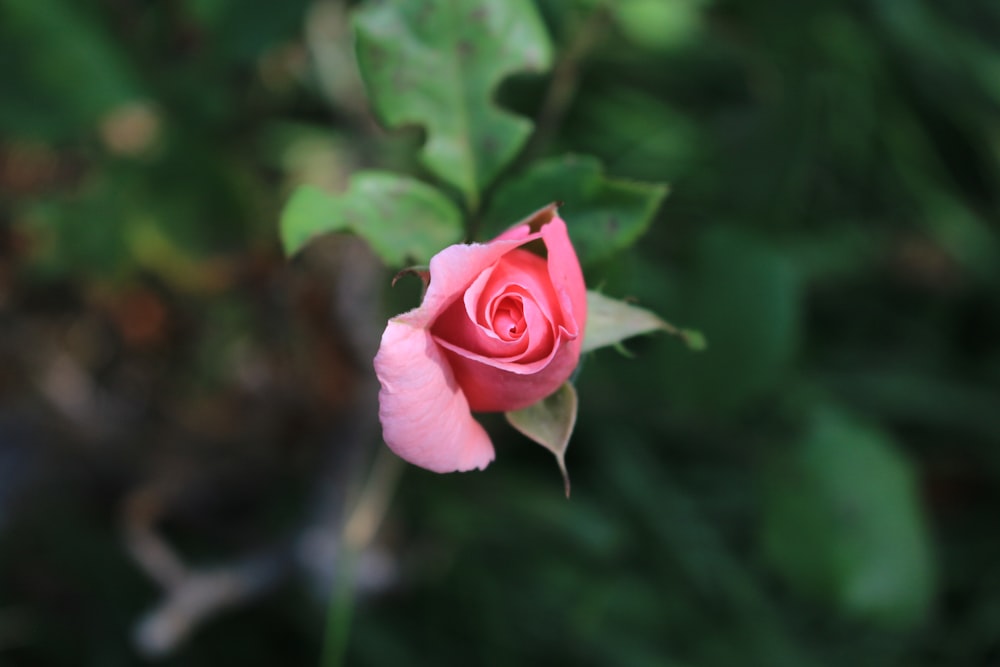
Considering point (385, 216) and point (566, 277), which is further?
point (385, 216)

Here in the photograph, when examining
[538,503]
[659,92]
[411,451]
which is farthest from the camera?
[659,92]

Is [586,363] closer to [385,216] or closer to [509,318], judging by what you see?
[385,216]

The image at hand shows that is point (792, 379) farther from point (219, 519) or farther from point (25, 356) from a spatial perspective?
point (25, 356)

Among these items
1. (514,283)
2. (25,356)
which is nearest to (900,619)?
(514,283)

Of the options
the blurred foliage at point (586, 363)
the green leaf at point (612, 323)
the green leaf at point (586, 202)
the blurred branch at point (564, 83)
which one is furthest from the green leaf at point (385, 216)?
the blurred foliage at point (586, 363)

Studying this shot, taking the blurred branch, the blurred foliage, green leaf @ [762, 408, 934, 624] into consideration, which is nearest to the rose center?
the blurred branch

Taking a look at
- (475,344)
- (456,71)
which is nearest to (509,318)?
(475,344)

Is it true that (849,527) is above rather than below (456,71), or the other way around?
below
